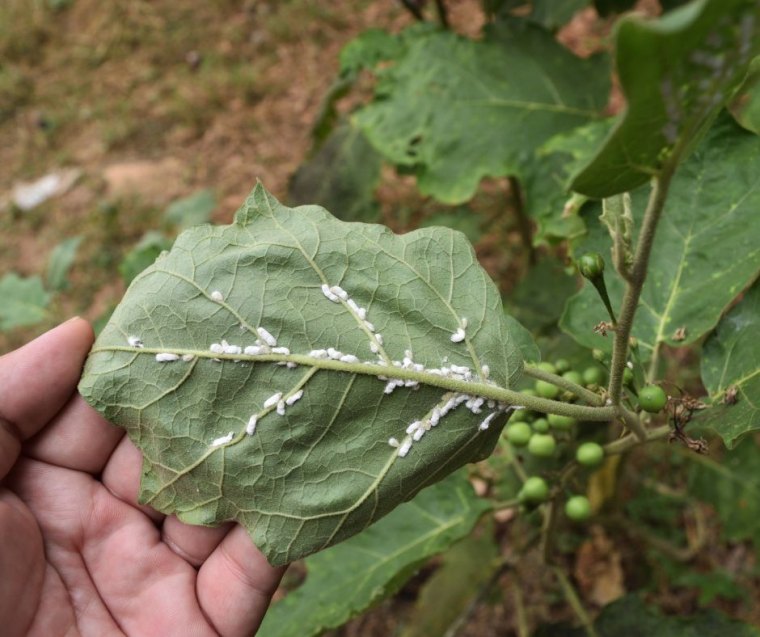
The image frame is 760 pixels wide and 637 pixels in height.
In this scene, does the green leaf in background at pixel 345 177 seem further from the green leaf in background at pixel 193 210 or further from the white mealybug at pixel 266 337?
the white mealybug at pixel 266 337

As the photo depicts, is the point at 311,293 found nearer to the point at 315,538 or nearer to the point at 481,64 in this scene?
the point at 315,538

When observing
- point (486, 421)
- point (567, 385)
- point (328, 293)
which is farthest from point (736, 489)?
point (328, 293)

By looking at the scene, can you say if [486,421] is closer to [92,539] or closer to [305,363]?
[305,363]

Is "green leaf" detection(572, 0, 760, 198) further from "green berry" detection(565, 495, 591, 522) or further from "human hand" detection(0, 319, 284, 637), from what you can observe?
"human hand" detection(0, 319, 284, 637)

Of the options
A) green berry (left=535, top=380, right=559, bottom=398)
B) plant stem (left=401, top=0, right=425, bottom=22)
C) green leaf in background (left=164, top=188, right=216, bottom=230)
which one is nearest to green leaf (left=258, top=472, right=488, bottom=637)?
Result: green berry (left=535, top=380, right=559, bottom=398)

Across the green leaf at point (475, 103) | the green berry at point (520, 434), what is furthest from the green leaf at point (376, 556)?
the green leaf at point (475, 103)

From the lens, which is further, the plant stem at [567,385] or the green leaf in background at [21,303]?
the green leaf in background at [21,303]
